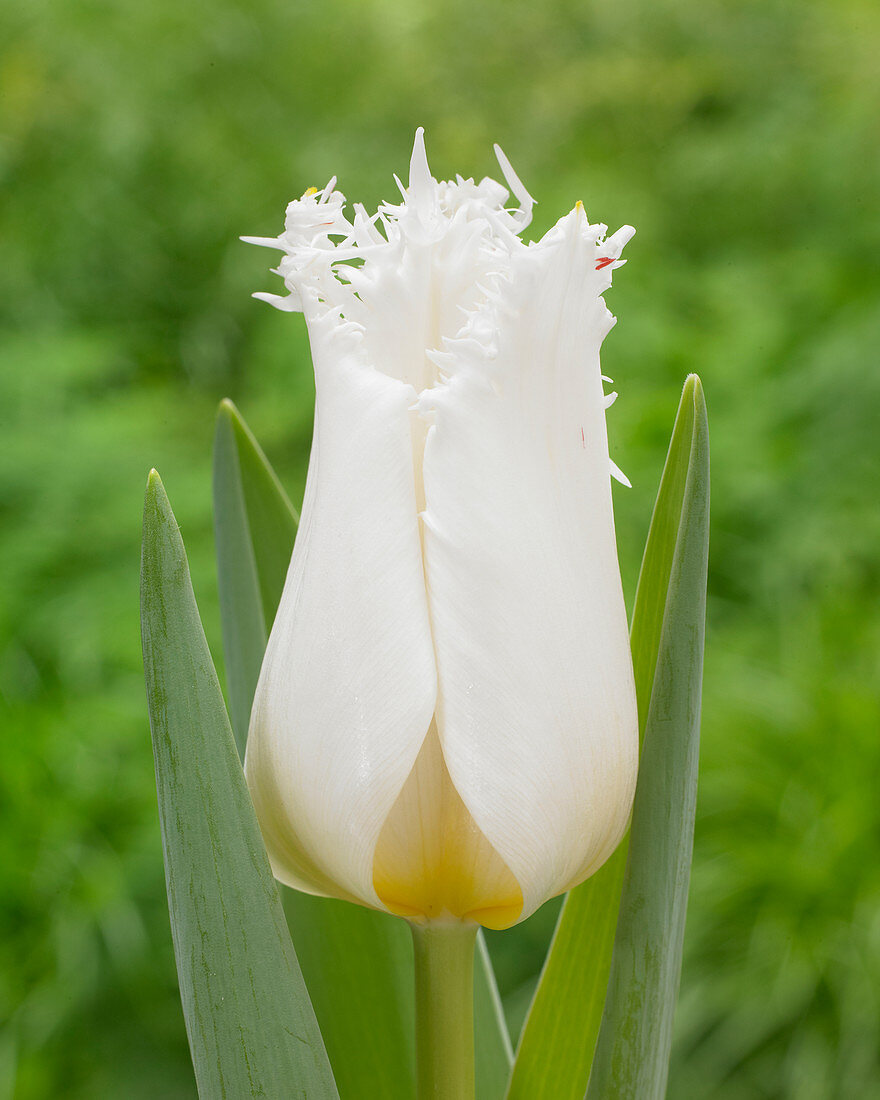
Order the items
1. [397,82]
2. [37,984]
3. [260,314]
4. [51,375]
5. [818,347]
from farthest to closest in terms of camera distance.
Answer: [397,82] < [260,314] < [818,347] < [51,375] < [37,984]

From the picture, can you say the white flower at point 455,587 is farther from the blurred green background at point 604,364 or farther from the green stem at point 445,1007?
the blurred green background at point 604,364

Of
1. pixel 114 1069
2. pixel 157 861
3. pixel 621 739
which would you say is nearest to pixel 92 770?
pixel 157 861

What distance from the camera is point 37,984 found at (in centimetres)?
87

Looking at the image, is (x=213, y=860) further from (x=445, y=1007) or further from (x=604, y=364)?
(x=604, y=364)

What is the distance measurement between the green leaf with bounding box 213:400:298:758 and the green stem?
3.7 inches

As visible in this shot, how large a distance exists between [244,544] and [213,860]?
4.8 inches

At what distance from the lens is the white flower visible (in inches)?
8.7

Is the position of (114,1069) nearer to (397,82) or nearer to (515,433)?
(515,433)

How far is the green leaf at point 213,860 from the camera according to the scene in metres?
0.22

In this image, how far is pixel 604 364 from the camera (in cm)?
139

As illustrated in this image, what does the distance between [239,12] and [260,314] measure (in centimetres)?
55

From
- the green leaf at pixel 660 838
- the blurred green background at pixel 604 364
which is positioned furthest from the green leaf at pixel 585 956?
the blurred green background at pixel 604 364

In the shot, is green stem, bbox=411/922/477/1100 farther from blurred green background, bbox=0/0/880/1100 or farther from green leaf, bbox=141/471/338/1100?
blurred green background, bbox=0/0/880/1100

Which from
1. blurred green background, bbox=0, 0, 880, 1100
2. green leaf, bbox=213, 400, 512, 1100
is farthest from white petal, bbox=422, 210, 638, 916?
blurred green background, bbox=0, 0, 880, 1100
